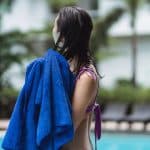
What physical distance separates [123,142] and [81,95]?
967cm

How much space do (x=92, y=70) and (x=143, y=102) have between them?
14899mm

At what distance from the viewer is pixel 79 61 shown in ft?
9.78

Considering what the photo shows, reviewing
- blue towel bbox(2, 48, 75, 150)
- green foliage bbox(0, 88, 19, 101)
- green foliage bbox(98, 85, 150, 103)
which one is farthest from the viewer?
green foliage bbox(0, 88, 19, 101)

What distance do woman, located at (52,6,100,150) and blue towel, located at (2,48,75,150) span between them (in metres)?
0.05

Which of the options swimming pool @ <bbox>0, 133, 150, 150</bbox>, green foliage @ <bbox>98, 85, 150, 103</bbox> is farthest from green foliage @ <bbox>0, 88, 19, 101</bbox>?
swimming pool @ <bbox>0, 133, 150, 150</bbox>

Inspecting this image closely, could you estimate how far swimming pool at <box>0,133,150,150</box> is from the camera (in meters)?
11.6

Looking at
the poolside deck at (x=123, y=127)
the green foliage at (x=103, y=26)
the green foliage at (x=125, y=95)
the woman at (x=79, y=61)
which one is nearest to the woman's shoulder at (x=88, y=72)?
the woman at (x=79, y=61)

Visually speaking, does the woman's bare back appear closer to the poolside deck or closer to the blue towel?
the blue towel

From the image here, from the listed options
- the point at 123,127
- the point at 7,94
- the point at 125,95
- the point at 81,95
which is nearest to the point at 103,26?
the point at 125,95

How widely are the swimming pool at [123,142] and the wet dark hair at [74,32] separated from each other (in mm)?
8040

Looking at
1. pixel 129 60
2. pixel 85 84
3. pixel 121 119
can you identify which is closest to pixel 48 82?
pixel 85 84

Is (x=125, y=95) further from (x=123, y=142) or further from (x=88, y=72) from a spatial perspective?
(x=88, y=72)

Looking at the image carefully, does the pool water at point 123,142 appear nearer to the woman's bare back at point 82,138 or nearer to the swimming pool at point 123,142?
the swimming pool at point 123,142

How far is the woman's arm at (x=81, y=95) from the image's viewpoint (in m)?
2.88
